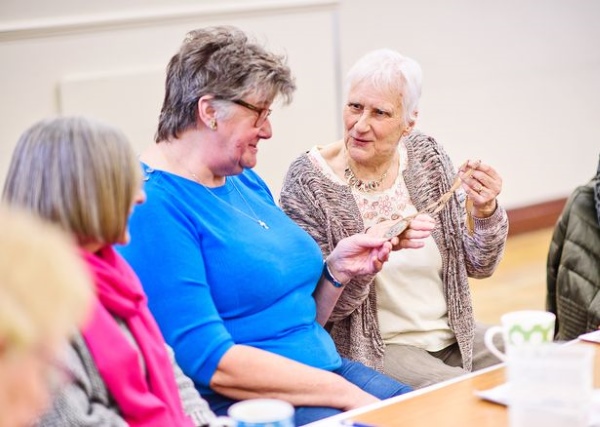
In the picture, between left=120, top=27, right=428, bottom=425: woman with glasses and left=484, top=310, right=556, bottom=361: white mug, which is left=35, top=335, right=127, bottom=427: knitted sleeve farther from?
left=484, top=310, right=556, bottom=361: white mug

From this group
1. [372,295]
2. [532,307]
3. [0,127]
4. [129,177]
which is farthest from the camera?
[532,307]

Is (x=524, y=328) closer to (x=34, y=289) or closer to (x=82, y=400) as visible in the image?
(x=82, y=400)

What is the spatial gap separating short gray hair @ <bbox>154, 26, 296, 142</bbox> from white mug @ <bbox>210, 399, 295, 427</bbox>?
0.77 metres

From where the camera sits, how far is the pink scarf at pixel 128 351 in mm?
1552

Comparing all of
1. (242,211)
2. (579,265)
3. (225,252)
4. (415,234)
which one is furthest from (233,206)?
(579,265)

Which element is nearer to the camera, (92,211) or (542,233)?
(92,211)

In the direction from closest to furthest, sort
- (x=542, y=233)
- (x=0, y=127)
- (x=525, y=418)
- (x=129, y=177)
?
(x=525, y=418)
(x=129, y=177)
(x=0, y=127)
(x=542, y=233)

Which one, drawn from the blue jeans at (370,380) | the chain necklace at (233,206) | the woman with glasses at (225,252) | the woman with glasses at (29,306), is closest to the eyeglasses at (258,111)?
the woman with glasses at (225,252)

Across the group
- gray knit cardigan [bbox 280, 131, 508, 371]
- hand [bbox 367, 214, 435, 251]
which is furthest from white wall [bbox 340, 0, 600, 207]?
hand [bbox 367, 214, 435, 251]

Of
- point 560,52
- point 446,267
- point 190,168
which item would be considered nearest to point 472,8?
point 560,52

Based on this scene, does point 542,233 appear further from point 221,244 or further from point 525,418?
point 525,418

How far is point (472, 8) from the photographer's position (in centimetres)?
524

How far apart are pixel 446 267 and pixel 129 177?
46.7 inches

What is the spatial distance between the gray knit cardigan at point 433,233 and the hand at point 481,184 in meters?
0.05
